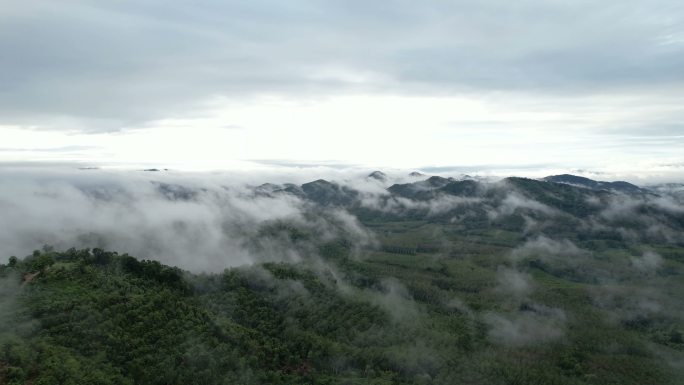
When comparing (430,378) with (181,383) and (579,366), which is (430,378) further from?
(181,383)

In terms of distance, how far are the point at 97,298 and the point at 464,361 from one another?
467 feet

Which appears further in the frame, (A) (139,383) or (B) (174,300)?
(B) (174,300)

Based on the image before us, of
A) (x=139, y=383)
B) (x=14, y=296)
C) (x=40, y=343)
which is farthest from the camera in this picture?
(x=14, y=296)

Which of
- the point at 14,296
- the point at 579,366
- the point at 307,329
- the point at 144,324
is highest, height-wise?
the point at 14,296

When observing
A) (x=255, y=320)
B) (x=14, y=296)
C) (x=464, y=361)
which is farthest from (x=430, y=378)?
(x=14, y=296)

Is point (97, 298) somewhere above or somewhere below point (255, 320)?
above

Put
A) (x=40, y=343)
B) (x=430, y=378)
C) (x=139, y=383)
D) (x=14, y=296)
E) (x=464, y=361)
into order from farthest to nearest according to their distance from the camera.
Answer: (x=464, y=361) → (x=430, y=378) → (x=14, y=296) → (x=139, y=383) → (x=40, y=343)

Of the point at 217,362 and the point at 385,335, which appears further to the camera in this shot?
the point at 385,335

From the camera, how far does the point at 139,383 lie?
12669cm

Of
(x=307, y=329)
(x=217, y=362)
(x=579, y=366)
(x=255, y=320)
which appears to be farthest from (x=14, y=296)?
(x=579, y=366)

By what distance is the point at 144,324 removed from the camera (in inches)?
5787

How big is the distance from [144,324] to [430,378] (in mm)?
104144

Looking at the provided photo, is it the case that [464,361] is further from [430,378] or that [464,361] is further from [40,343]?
[40,343]

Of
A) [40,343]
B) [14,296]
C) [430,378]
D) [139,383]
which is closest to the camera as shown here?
[40,343]
